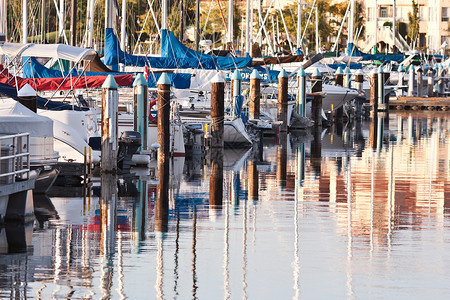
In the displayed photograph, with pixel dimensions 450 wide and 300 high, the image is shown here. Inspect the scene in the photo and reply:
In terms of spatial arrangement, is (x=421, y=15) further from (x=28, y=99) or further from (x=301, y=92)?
(x=28, y=99)

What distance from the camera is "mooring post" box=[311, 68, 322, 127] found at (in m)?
46.0

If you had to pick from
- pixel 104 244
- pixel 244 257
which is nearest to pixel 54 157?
pixel 104 244

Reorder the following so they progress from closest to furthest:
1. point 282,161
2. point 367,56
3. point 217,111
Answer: point 282,161
point 217,111
point 367,56

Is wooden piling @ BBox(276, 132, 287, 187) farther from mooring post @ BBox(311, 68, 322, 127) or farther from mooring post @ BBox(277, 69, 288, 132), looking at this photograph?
mooring post @ BBox(311, 68, 322, 127)

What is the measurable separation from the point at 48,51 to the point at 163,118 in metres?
3.52

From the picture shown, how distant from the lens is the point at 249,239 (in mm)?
16547

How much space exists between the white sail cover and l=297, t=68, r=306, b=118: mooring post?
2335cm

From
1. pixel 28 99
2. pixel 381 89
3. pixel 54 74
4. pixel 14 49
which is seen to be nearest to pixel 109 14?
pixel 54 74

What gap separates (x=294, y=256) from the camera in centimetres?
1511

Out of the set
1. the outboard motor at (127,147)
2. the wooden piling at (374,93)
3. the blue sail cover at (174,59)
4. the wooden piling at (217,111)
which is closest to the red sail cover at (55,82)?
the wooden piling at (217,111)

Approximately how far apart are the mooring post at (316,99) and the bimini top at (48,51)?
1894 cm

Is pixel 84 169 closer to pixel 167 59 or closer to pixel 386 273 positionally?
pixel 386 273

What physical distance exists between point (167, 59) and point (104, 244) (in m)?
22.6

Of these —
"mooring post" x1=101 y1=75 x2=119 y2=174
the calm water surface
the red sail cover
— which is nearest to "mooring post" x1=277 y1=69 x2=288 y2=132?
the red sail cover
